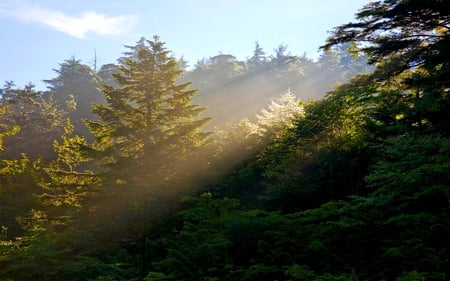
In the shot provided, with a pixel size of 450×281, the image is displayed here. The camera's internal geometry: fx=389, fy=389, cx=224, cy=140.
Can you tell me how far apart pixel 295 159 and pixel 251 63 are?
5640 cm

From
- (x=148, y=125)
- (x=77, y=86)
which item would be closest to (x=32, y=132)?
(x=148, y=125)

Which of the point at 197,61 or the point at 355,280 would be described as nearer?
the point at 355,280

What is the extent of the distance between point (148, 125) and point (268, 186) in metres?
6.70

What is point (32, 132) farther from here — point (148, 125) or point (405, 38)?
point (405, 38)

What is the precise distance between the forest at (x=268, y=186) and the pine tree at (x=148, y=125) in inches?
2.9

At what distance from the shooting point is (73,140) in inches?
781

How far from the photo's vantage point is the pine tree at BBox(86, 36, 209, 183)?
1888cm

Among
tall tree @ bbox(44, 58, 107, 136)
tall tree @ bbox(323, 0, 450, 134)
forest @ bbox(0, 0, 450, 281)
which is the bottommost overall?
forest @ bbox(0, 0, 450, 281)

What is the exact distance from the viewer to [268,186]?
18.7 m

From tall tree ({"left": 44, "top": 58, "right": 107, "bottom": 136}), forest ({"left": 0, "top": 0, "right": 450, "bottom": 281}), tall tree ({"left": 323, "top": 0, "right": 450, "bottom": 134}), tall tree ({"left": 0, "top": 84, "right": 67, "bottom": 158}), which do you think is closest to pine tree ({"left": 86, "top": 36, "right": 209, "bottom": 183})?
forest ({"left": 0, "top": 0, "right": 450, "bottom": 281})

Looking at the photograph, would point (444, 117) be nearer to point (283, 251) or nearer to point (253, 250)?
point (283, 251)

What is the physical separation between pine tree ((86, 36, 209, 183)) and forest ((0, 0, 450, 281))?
73 mm

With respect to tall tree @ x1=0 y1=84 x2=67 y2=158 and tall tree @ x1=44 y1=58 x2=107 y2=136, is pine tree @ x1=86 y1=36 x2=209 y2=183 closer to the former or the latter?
tall tree @ x1=0 y1=84 x2=67 y2=158

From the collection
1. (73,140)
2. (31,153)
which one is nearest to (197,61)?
(31,153)
